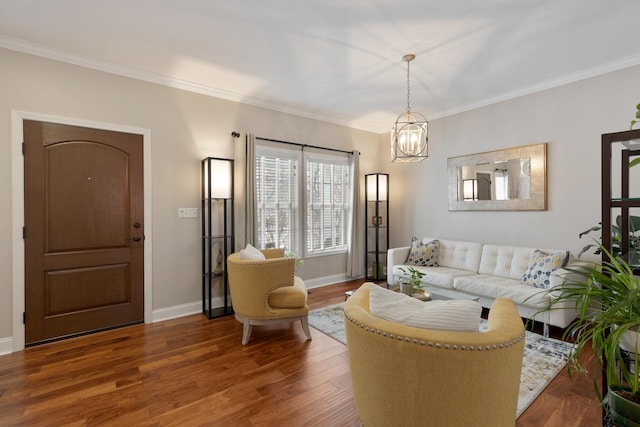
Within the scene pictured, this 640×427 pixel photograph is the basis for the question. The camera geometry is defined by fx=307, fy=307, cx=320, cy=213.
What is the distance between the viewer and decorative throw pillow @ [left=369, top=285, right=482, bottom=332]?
1.22 metres

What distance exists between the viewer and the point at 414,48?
9.29 ft

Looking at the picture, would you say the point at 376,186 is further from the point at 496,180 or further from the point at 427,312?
the point at 427,312

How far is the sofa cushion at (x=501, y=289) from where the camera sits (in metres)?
2.97

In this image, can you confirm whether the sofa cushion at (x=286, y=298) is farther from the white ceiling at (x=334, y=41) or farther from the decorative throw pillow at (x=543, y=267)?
the decorative throw pillow at (x=543, y=267)

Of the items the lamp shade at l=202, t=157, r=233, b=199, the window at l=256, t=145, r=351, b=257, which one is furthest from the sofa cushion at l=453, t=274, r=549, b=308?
the lamp shade at l=202, t=157, r=233, b=199

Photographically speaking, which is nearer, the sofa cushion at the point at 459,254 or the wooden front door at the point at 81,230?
the wooden front door at the point at 81,230

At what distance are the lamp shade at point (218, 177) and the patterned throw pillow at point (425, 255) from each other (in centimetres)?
264

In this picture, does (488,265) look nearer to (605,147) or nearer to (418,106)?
(418,106)

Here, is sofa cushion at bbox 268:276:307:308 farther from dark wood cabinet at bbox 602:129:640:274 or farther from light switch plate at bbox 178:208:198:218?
dark wood cabinet at bbox 602:129:640:274

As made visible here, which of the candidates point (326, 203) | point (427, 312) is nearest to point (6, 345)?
point (427, 312)

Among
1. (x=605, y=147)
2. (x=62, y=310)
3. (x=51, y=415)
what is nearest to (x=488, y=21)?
(x=605, y=147)

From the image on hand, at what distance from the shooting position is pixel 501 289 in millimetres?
3162

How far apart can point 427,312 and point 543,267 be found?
8.80ft

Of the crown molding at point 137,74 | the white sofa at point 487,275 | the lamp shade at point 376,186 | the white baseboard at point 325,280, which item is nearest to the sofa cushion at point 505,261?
the white sofa at point 487,275
